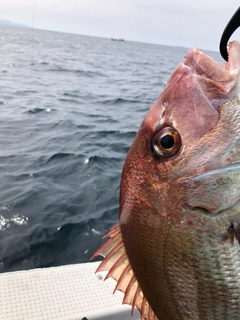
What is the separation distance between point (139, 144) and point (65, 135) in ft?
27.4

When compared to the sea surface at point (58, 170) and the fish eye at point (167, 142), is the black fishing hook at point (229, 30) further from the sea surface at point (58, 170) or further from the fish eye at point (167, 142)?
the sea surface at point (58, 170)

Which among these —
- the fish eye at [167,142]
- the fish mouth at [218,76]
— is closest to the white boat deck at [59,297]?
the fish eye at [167,142]

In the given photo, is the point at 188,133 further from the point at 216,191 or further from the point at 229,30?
the point at 229,30

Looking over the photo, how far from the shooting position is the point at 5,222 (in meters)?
5.04

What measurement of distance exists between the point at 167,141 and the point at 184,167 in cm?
11

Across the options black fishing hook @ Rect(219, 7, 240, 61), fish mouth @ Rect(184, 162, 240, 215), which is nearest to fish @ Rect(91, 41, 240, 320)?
fish mouth @ Rect(184, 162, 240, 215)

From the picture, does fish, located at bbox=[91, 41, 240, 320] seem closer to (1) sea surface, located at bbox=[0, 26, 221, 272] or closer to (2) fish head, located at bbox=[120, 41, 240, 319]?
(2) fish head, located at bbox=[120, 41, 240, 319]

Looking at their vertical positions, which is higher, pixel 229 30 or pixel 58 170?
pixel 229 30

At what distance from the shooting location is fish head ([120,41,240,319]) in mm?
1276

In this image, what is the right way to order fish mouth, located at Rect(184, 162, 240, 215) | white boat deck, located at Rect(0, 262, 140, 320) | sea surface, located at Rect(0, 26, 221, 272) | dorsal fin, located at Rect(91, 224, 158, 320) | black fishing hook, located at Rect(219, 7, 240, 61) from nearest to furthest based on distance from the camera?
fish mouth, located at Rect(184, 162, 240, 215)
black fishing hook, located at Rect(219, 7, 240, 61)
dorsal fin, located at Rect(91, 224, 158, 320)
white boat deck, located at Rect(0, 262, 140, 320)
sea surface, located at Rect(0, 26, 221, 272)

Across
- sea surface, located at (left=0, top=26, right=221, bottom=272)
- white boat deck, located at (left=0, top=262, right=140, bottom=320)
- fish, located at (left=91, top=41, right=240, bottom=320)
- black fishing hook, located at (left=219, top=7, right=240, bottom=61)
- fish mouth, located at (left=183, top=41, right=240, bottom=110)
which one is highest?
black fishing hook, located at (left=219, top=7, right=240, bottom=61)

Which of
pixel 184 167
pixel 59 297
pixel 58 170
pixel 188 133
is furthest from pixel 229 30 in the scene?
pixel 58 170

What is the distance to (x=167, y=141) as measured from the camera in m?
1.35

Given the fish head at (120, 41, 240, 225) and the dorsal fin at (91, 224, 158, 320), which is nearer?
the fish head at (120, 41, 240, 225)
